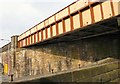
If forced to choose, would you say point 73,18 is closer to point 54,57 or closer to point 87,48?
point 54,57

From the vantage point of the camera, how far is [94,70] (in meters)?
15.3

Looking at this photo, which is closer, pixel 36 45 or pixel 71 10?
pixel 71 10

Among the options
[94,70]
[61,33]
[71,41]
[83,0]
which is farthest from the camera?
A: [71,41]

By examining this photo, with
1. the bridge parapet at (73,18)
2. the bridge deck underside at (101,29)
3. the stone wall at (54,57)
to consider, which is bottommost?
the stone wall at (54,57)

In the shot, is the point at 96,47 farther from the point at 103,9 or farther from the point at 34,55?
the point at 103,9

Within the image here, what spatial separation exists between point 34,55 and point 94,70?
1457cm

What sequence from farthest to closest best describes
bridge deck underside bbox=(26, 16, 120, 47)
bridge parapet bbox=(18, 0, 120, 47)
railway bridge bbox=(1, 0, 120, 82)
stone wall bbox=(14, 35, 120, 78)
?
stone wall bbox=(14, 35, 120, 78) → railway bridge bbox=(1, 0, 120, 82) → bridge deck underside bbox=(26, 16, 120, 47) → bridge parapet bbox=(18, 0, 120, 47)

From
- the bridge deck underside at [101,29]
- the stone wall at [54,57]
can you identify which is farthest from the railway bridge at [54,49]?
the bridge deck underside at [101,29]

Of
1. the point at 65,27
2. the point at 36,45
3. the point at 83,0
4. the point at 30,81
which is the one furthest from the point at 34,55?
the point at 30,81

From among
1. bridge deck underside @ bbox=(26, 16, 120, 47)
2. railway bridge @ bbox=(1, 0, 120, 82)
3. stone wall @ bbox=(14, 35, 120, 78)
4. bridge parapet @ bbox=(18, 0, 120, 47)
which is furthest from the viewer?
stone wall @ bbox=(14, 35, 120, 78)

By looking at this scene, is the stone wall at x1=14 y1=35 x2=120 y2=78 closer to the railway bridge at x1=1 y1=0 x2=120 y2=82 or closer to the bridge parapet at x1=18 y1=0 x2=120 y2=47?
the railway bridge at x1=1 y1=0 x2=120 y2=82

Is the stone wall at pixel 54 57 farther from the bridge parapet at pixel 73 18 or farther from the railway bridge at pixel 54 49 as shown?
the bridge parapet at pixel 73 18

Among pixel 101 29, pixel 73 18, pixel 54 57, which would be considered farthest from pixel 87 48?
pixel 73 18

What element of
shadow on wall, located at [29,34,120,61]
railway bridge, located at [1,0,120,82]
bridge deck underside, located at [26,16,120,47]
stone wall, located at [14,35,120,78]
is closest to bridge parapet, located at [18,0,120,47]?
railway bridge, located at [1,0,120,82]
